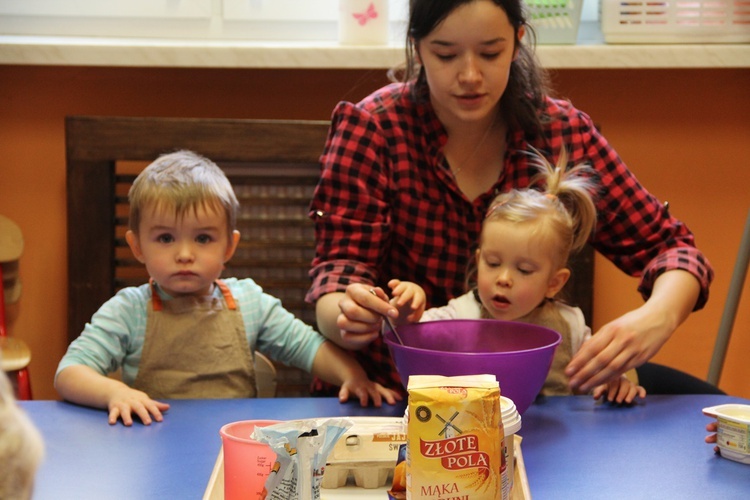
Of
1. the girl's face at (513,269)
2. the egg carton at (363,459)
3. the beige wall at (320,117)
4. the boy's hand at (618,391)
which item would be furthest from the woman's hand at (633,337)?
the beige wall at (320,117)

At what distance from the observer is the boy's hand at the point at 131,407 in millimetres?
1197

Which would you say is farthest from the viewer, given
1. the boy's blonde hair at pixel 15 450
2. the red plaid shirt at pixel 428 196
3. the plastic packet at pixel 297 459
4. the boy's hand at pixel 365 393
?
the red plaid shirt at pixel 428 196

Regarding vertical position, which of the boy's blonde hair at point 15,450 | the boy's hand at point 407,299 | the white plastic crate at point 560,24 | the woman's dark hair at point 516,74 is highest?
the white plastic crate at point 560,24

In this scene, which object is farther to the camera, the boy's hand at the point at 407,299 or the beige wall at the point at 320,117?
the beige wall at the point at 320,117

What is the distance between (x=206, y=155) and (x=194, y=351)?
0.63 m

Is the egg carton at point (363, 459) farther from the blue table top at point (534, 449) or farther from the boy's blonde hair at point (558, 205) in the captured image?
the boy's blonde hair at point (558, 205)

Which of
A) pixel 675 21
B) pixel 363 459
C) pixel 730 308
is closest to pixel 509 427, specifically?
pixel 363 459

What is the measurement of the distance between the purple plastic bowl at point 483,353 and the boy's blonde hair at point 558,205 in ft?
0.77

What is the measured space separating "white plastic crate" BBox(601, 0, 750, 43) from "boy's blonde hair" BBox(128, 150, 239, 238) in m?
1.11

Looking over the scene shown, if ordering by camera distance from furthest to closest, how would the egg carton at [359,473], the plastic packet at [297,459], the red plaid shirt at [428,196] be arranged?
the red plaid shirt at [428,196] < the egg carton at [359,473] < the plastic packet at [297,459]

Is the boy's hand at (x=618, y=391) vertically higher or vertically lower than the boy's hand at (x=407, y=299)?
lower

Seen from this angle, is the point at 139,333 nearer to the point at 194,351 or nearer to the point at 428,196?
the point at 194,351

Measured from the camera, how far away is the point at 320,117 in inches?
87.0

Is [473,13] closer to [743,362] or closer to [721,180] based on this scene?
[721,180]
